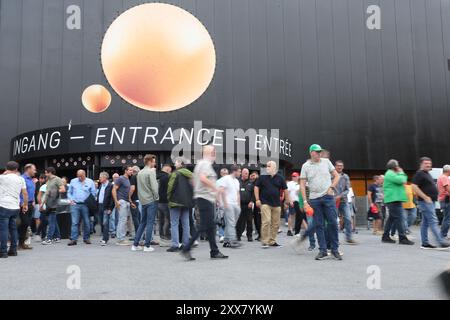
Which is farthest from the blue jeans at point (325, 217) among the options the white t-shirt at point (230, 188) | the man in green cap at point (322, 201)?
the white t-shirt at point (230, 188)

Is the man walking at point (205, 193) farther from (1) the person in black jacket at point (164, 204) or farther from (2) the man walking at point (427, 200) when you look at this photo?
(2) the man walking at point (427, 200)

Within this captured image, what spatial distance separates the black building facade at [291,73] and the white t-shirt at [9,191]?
16043 millimetres

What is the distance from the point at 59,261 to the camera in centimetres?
642

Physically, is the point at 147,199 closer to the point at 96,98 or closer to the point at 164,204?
the point at 164,204

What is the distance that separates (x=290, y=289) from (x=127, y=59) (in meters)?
2.73

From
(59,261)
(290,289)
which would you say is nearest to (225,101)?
(59,261)

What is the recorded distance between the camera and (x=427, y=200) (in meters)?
7.53

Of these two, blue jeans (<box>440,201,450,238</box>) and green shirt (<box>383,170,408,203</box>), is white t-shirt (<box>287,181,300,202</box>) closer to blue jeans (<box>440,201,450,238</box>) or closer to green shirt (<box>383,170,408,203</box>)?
green shirt (<box>383,170,408,203</box>)

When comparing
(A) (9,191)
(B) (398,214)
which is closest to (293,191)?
(B) (398,214)

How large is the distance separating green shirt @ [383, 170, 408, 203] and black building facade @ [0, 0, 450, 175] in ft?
50.4

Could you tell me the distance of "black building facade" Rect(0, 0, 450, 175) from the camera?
76.3 ft

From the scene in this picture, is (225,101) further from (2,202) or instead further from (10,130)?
(2,202)

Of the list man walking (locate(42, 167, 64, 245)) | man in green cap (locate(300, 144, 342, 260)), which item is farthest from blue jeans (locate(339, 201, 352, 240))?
man walking (locate(42, 167, 64, 245))

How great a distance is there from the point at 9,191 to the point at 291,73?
19821 millimetres
